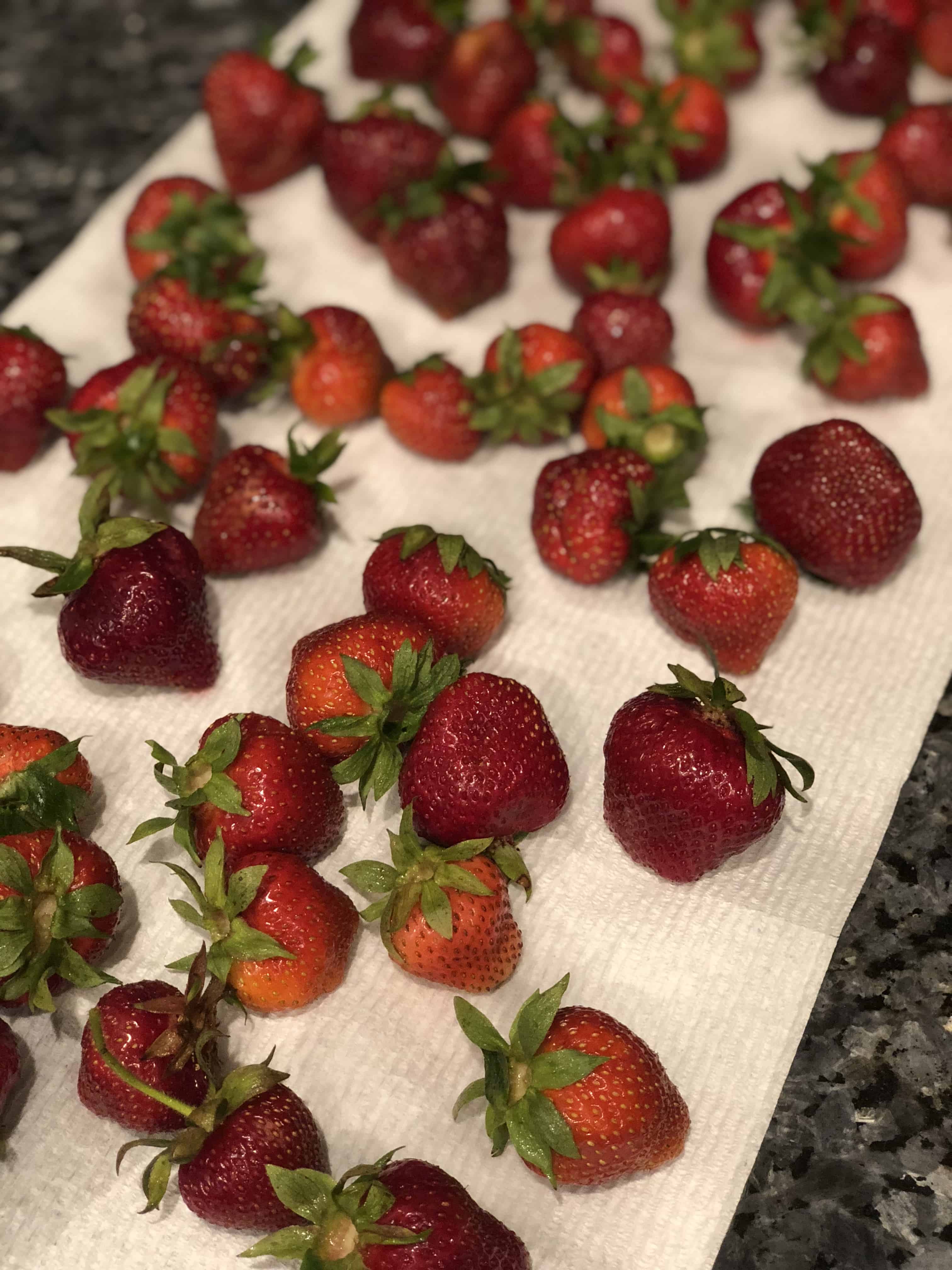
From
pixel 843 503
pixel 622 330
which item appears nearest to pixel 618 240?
pixel 622 330

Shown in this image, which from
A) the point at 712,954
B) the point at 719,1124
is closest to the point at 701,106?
the point at 712,954

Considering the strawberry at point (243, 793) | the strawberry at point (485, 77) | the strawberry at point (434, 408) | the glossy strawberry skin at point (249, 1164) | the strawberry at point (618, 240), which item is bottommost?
the glossy strawberry skin at point (249, 1164)

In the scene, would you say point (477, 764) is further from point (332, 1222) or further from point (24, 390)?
point (24, 390)

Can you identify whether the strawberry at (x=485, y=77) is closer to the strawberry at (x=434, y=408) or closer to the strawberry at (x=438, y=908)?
the strawberry at (x=434, y=408)

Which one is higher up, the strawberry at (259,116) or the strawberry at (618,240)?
the strawberry at (259,116)

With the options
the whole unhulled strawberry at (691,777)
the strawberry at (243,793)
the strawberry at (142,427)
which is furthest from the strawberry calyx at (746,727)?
the strawberry at (142,427)

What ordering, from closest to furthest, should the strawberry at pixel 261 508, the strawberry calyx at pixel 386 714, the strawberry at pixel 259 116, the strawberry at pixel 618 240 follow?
the strawberry calyx at pixel 386 714 → the strawberry at pixel 261 508 → the strawberry at pixel 618 240 → the strawberry at pixel 259 116

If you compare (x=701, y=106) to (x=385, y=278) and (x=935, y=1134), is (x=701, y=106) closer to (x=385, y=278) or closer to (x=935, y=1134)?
(x=385, y=278)

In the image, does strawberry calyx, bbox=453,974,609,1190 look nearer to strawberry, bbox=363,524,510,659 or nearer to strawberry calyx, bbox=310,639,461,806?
strawberry calyx, bbox=310,639,461,806
